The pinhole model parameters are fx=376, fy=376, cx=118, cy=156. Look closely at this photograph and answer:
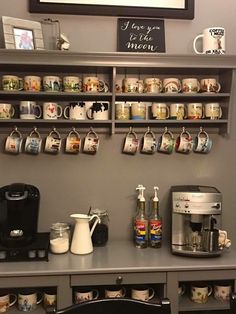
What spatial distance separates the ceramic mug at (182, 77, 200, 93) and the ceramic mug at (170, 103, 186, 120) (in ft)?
0.26

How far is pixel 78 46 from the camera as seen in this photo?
196cm

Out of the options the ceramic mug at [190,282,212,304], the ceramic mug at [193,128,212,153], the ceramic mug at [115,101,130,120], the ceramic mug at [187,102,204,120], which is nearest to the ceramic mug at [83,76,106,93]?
the ceramic mug at [115,101,130,120]

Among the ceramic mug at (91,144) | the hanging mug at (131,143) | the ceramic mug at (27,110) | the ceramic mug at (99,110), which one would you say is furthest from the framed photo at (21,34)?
the hanging mug at (131,143)

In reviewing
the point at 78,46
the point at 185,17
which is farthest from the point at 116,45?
the point at 185,17

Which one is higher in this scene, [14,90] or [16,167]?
[14,90]

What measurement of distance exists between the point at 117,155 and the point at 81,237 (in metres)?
0.48

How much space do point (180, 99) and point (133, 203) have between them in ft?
2.01

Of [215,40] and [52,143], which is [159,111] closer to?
[215,40]

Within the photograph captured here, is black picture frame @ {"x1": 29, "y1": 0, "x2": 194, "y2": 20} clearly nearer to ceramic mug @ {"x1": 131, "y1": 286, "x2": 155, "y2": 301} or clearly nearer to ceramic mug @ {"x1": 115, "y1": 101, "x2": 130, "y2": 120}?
ceramic mug @ {"x1": 115, "y1": 101, "x2": 130, "y2": 120}

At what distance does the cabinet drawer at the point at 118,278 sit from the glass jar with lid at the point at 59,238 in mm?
215

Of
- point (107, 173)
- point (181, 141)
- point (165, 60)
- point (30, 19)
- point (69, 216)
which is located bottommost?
point (69, 216)

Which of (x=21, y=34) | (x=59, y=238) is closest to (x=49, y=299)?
(x=59, y=238)

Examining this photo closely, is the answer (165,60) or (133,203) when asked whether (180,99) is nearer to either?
(165,60)

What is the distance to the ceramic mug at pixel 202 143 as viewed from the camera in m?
1.97
